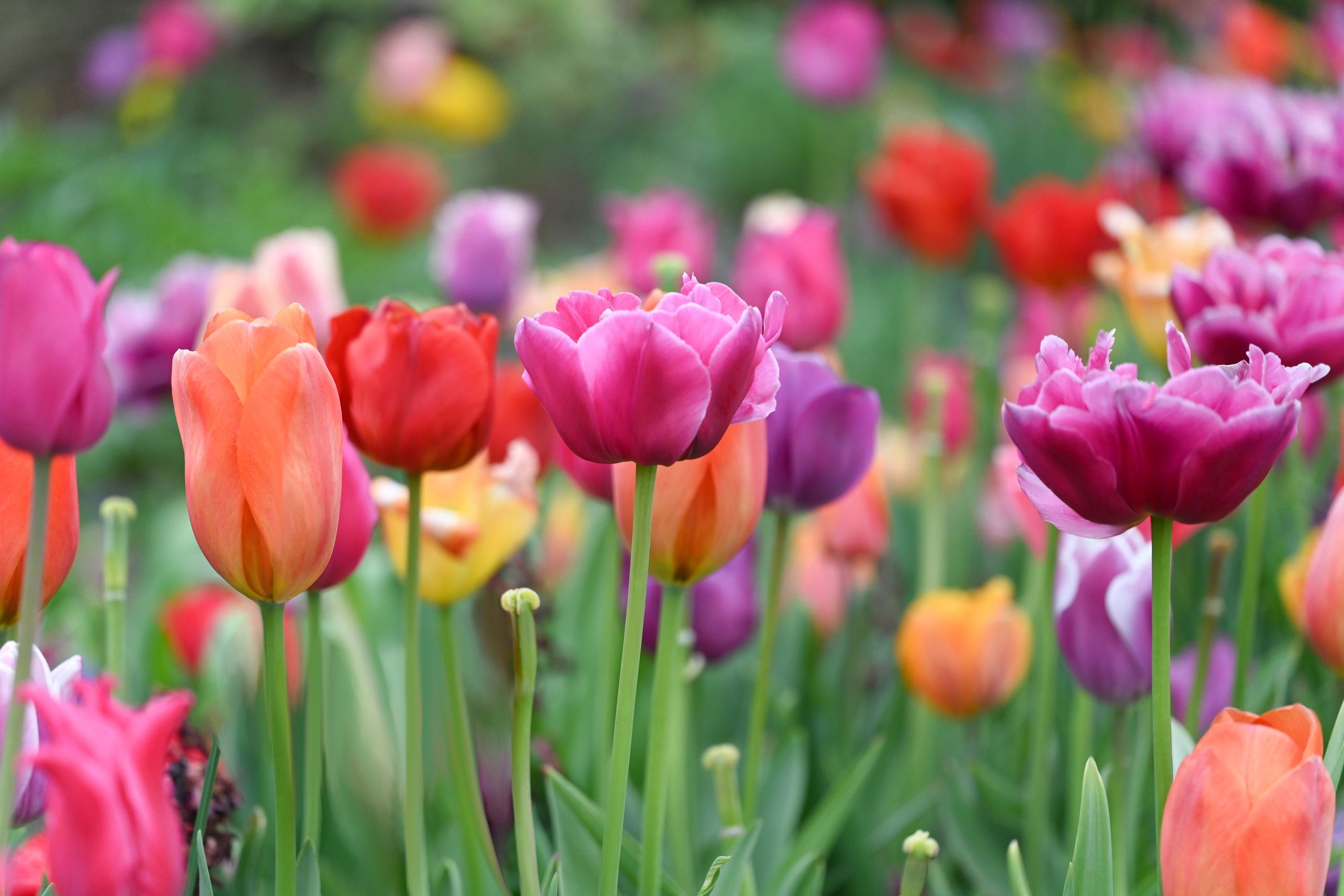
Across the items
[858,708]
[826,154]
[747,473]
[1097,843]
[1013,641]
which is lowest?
[826,154]

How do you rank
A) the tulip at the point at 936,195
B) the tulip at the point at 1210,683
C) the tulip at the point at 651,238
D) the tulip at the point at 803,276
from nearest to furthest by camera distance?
1. the tulip at the point at 1210,683
2. the tulip at the point at 803,276
3. the tulip at the point at 651,238
4. the tulip at the point at 936,195

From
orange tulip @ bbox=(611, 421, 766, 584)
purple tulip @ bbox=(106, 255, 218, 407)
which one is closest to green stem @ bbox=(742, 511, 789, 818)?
orange tulip @ bbox=(611, 421, 766, 584)

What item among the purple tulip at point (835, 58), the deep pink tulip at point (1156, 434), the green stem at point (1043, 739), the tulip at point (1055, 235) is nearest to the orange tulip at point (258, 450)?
the deep pink tulip at point (1156, 434)

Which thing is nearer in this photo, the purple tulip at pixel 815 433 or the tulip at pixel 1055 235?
the purple tulip at pixel 815 433

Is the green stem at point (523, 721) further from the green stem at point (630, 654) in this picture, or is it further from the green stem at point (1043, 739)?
the green stem at point (1043, 739)

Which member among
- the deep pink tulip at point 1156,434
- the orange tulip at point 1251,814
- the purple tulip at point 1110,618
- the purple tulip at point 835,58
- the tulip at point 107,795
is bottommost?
the purple tulip at point 835,58

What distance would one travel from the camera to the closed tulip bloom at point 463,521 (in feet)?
2.43

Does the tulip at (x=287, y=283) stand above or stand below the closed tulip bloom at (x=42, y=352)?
below

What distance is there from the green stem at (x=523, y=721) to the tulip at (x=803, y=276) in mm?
759

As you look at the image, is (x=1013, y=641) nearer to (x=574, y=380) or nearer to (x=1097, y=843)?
(x=1097, y=843)

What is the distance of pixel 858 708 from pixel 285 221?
2493mm

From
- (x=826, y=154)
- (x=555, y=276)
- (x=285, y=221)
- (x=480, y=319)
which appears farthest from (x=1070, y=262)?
(x=826, y=154)

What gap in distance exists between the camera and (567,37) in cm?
582

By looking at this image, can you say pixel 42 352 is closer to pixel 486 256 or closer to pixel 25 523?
pixel 25 523
